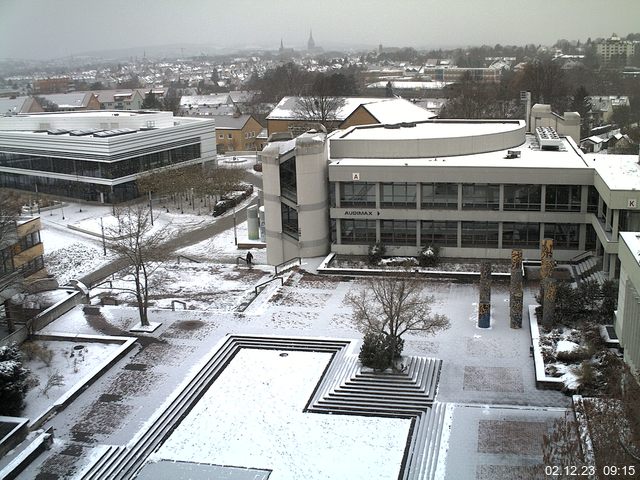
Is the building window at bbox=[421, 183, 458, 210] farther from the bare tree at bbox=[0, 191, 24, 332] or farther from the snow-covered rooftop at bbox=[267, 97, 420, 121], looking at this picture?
the snow-covered rooftop at bbox=[267, 97, 420, 121]

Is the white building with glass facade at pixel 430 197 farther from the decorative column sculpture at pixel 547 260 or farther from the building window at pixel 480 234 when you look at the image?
the decorative column sculpture at pixel 547 260

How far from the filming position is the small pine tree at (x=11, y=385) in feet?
78.0

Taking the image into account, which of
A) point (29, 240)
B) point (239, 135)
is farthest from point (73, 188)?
point (239, 135)

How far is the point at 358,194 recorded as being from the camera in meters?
38.7

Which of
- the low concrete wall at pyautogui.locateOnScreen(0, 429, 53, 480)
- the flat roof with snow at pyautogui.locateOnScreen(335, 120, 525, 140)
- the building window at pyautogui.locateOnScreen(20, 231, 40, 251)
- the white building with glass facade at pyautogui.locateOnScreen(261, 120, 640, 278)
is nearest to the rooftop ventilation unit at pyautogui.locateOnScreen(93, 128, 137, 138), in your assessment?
the flat roof with snow at pyautogui.locateOnScreen(335, 120, 525, 140)

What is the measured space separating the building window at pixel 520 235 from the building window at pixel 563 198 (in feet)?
4.21

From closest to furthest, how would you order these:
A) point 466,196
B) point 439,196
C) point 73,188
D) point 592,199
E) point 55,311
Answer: point 55,311 → point 592,199 → point 466,196 → point 439,196 → point 73,188

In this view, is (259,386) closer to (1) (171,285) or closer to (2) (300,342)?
(2) (300,342)

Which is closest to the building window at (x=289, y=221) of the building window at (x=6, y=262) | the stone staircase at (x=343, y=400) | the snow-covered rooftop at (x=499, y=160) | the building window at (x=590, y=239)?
the snow-covered rooftop at (x=499, y=160)

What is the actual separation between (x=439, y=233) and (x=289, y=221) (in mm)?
8214

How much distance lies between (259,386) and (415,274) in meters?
12.0

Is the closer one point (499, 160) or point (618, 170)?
point (618, 170)

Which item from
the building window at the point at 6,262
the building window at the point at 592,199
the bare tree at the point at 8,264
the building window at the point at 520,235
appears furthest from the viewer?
the building window at the point at 520,235

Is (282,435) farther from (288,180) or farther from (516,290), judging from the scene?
(288,180)
